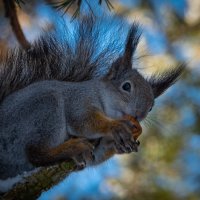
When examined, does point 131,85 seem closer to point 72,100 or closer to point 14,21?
point 72,100

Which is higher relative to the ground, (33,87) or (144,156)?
(33,87)

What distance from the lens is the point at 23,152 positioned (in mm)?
1779

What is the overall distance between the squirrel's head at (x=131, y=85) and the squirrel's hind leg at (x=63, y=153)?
0.19 metres

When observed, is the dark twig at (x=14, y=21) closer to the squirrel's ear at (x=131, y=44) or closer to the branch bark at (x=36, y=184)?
the squirrel's ear at (x=131, y=44)

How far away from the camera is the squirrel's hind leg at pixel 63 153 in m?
1.72

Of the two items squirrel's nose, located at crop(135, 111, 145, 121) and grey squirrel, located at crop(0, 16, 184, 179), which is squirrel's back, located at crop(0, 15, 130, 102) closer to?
grey squirrel, located at crop(0, 16, 184, 179)

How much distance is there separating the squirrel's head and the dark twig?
0.28m

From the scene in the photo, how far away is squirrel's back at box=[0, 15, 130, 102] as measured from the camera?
1937 mm

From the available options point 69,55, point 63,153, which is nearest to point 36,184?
point 63,153

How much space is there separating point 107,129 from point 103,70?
0.33 metres

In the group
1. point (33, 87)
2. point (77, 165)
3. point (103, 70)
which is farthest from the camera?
point (103, 70)

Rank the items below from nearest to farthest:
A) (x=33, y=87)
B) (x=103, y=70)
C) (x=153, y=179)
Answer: (x=33, y=87)
(x=103, y=70)
(x=153, y=179)

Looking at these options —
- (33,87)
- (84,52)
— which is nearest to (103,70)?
(84,52)

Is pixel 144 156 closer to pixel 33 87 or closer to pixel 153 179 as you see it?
pixel 153 179
